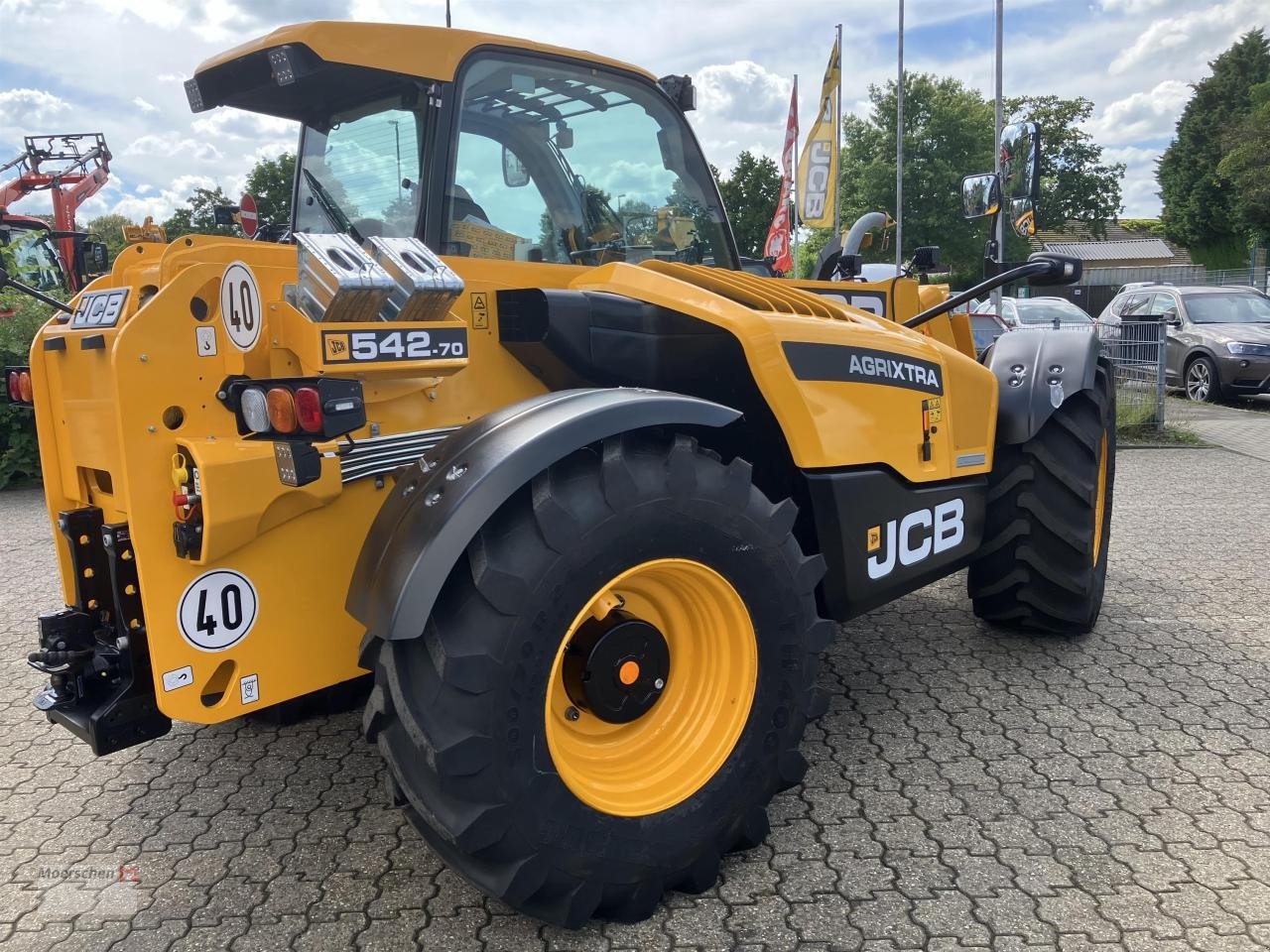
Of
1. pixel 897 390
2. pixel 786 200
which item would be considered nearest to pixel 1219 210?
pixel 786 200

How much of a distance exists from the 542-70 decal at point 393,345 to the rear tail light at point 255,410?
6.8 inches

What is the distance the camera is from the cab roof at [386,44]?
274cm

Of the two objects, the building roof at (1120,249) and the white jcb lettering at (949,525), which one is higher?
the building roof at (1120,249)

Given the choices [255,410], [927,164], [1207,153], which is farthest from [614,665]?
[1207,153]

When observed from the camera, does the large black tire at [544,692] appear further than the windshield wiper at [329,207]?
No

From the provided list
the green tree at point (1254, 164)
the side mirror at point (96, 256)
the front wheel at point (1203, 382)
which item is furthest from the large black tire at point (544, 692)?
the green tree at point (1254, 164)

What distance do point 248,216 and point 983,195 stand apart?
315 centimetres

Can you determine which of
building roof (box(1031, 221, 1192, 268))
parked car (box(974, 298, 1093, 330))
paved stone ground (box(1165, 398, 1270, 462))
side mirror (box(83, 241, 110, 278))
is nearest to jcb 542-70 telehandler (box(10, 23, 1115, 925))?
side mirror (box(83, 241, 110, 278))

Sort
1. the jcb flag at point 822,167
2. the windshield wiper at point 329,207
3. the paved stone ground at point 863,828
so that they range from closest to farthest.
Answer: the paved stone ground at point 863,828 → the windshield wiper at point 329,207 → the jcb flag at point 822,167

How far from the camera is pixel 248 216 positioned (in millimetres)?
3988

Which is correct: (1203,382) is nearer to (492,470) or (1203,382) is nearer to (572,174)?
(572,174)

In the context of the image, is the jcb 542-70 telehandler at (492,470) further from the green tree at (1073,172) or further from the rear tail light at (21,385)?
the green tree at (1073,172)

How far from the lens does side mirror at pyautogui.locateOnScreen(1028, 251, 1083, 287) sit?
3.71m

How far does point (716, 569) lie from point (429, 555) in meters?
0.77
